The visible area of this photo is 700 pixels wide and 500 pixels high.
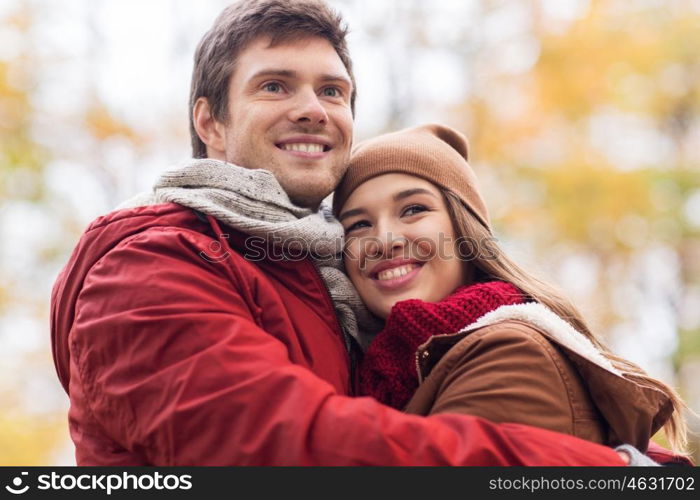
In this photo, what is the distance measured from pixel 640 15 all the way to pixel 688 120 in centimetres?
160

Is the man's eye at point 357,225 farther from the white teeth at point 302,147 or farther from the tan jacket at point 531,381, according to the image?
the tan jacket at point 531,381

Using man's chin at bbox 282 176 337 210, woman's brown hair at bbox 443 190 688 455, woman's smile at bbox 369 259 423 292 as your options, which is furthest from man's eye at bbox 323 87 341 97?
woman's smile at bbox 369 259 423 292

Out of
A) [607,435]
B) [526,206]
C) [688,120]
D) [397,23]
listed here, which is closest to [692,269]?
[688,120]

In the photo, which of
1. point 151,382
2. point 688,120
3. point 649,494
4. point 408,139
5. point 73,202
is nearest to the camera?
point 151,382

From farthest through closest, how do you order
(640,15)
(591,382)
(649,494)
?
1. (640,15)
2. (591,382)
3. (649,494)

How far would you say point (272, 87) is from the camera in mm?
3129

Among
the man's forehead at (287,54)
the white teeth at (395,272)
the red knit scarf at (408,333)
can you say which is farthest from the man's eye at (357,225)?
the man's forehead at (287,54)

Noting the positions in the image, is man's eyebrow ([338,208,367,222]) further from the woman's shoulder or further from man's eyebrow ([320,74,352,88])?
the woman's shoulder

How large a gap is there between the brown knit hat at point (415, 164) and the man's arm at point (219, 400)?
1086 mm

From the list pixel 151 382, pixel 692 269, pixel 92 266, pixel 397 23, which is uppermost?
pixel 397 23

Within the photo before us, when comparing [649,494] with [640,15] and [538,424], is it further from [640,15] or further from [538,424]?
[640,15]

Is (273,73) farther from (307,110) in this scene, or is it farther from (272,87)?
(307,110)

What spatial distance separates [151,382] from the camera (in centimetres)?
212

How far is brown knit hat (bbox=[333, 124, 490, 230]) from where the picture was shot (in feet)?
10.7
